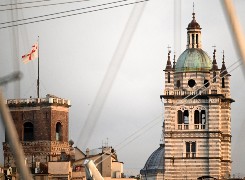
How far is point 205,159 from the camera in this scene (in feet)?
491

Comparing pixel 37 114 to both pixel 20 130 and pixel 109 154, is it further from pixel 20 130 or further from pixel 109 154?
pixel 109 154

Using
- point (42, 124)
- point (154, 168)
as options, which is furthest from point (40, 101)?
point (154, 168)

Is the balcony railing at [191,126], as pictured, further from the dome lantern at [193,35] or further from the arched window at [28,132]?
the arched window at [28,132]

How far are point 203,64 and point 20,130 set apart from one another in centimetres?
2145

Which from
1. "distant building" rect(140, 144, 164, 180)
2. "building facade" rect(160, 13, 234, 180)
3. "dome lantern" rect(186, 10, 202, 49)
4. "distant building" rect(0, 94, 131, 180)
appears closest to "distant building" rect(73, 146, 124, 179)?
"distant building" rect(0, 94, 131, 180)

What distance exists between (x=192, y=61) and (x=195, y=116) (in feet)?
20.3

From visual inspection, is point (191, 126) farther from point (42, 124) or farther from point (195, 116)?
point (42, 124)

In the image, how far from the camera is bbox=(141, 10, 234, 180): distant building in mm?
149500

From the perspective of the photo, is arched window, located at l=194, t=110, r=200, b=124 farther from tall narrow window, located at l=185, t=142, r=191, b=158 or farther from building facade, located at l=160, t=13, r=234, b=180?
tall narrow window, located at l=185, t=142, r=191, b=158

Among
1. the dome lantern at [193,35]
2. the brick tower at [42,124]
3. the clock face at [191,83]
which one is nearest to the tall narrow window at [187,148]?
the clock face at [191,83]

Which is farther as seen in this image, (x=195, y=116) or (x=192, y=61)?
(x=192, y=61)

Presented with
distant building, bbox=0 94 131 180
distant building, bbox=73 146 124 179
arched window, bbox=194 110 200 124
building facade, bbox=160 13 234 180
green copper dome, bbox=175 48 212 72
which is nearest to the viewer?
distant building, bbox=73 146 124 179

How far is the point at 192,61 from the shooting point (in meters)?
154

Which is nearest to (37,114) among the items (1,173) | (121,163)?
(121,163)
